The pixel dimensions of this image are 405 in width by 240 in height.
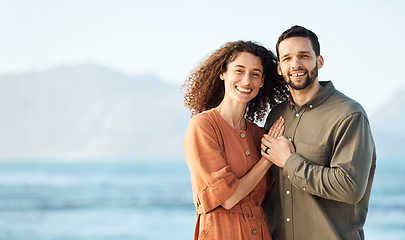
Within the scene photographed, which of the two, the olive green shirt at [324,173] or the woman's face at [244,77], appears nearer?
the olive green shirt at [324,173]

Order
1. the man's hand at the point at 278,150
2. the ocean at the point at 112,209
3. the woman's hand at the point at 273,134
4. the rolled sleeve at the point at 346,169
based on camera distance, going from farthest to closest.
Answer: the ocean at the point at 112,209 → the woman's hand at the point at 273,134 → the man's hand at the point at 278,150 → the rolled sleeve at the point at 346,169

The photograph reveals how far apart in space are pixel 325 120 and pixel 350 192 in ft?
1.39

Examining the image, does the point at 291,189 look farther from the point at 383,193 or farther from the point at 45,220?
the point at 383,193

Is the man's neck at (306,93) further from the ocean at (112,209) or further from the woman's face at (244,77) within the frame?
the ocean at (112,209)

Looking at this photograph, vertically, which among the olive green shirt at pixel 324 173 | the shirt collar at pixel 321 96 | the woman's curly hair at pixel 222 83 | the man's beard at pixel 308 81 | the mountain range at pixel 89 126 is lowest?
the olive green shirt at pixel 324 173

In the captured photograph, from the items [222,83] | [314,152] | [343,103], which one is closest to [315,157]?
[314,152]

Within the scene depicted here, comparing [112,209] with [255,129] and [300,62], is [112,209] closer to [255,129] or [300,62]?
[255,129]

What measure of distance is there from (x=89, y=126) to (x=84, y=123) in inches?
21.3

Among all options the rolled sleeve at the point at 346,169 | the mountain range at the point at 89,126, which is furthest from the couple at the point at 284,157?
the mountain range at the point at 89,126

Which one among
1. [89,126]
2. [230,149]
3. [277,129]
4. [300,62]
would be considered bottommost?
[230,149]

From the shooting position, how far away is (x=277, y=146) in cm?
287

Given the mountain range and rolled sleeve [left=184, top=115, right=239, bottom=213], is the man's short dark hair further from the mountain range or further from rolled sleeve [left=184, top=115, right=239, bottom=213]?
the mountain range

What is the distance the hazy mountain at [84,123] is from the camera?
1806 inches

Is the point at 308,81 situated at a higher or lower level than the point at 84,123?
lower
